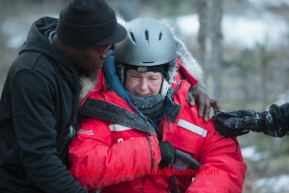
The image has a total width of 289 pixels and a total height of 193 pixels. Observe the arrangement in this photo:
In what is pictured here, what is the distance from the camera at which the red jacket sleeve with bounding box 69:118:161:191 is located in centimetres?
340

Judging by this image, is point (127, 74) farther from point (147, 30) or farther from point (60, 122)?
point (60, 122)

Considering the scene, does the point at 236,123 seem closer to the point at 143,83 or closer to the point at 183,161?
the point at 183,161

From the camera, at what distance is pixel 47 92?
302cm

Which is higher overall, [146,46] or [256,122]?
[146,46]

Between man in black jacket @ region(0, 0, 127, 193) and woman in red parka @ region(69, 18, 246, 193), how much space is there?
0.94 feet

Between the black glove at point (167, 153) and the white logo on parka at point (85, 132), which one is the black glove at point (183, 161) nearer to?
the black glove at point (167, 153)

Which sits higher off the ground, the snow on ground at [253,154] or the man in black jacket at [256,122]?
the man in black jacket at [256,122]

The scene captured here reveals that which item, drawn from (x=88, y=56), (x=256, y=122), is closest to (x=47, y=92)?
(x=88, y=56)

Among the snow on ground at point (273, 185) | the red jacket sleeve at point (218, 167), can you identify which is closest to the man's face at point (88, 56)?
the red jacket sleeve at point (218, 167)

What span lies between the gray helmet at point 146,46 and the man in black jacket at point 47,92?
45 cm

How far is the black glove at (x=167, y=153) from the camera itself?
11.6ft

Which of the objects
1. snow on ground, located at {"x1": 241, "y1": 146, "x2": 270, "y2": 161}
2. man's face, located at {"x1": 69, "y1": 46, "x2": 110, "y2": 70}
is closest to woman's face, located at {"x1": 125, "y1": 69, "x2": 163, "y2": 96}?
man's face, located at {"x1": 69, "y1": 46, "x2": 110, "y2": 70}

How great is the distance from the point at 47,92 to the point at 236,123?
161 cm

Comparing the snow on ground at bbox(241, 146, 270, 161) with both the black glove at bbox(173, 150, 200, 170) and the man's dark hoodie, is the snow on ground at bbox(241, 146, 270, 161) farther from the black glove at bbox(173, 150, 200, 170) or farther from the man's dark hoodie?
the man's dark hoodie
